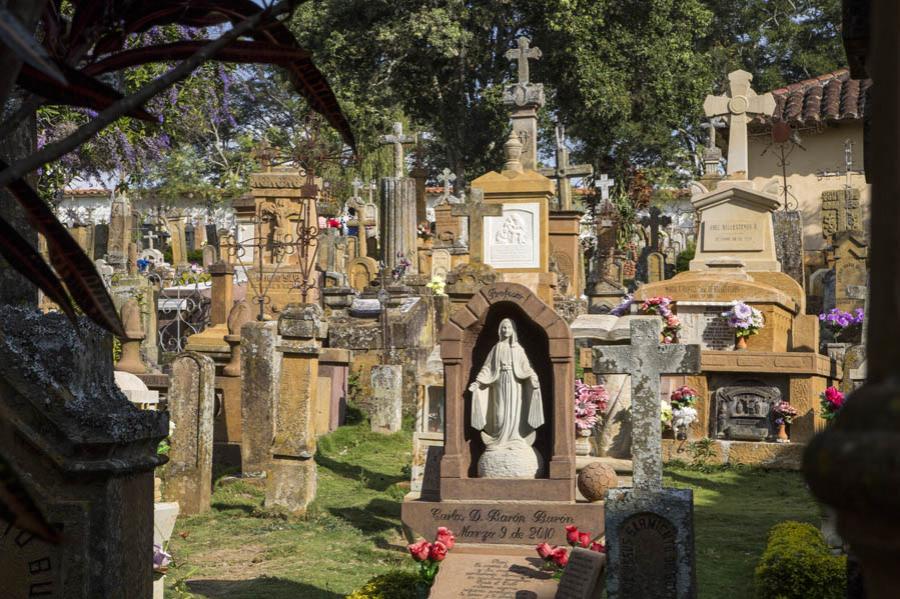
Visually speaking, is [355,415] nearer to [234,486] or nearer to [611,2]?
[234,486]

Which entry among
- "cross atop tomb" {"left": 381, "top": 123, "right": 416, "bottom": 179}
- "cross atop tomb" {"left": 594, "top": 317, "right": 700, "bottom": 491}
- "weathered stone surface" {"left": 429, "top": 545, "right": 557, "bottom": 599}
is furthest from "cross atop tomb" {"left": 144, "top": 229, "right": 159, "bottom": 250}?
"cross atop tomb" {"left": 594, "top": 317, "right": 700, "bottom": 491}

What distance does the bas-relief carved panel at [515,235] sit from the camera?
52.4 feet

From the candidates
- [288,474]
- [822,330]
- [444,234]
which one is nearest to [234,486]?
[288,474]

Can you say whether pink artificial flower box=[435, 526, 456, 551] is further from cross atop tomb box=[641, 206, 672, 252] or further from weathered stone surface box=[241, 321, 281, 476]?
cross atop tomb box=[641, 206, 672, 252]

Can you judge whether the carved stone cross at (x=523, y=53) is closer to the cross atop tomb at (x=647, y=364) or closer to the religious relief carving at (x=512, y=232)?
Result: the religious relief carving at (x=512, y=232)

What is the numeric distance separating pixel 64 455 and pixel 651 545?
4.05 m

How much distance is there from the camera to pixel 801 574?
22.5ft

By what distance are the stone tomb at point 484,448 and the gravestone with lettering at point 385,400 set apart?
550cm

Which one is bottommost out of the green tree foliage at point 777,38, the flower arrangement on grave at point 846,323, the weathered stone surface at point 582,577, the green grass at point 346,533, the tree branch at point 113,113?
the green grass at point 346,533

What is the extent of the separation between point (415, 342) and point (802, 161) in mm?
16735

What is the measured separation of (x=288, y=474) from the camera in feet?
34.6

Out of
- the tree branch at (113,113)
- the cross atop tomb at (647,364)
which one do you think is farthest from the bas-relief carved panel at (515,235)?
the tree branch at (113,113)

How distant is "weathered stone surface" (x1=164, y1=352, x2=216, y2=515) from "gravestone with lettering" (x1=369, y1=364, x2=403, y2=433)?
4288mm

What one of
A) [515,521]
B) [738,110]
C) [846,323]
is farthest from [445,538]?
[738,110]
